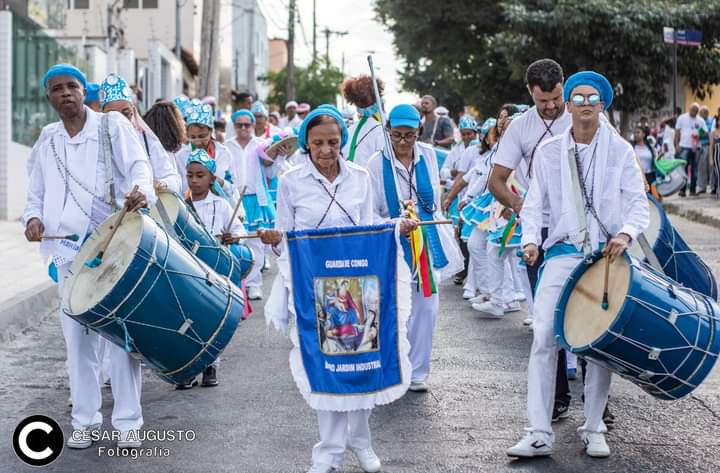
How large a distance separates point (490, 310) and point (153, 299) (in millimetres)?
5940

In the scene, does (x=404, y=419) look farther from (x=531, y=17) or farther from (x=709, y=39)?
(x=709, y=39)

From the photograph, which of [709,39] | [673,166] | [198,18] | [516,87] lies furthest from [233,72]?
[673,166]

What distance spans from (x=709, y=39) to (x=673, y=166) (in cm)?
2361

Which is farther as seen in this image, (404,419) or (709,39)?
(709,39)

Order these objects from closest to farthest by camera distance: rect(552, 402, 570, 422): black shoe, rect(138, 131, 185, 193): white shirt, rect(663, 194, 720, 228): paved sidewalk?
rect(552, 402, 570, 422): black shoe
rect(138, 131, 185, 193): white shirt
rect(663, 194, 720, 228): paved sidewalk

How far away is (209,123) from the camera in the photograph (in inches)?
417

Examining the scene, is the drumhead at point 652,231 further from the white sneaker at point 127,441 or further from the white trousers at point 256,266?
the white trousers at point 256,266

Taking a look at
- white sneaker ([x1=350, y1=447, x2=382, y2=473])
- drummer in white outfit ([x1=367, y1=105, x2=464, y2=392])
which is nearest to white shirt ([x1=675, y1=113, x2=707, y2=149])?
drummer in white outfit ([x1=367, y1=105, x2=464, y2=392])

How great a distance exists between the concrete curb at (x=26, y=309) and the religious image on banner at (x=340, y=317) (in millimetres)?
4781

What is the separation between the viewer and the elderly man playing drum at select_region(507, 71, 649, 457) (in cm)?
605

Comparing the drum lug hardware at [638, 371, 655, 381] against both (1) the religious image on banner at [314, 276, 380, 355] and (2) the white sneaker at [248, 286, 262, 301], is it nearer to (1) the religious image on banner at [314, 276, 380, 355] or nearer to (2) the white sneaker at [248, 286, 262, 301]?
(1) the religious image on banner at [314, 276, 380, 355]

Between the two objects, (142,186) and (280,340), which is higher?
(142,186)

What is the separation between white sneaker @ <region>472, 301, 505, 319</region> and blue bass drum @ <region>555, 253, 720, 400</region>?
214 inches

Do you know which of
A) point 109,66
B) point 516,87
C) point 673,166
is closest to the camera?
point 673,166
